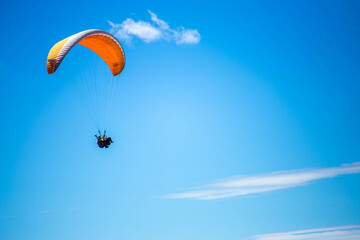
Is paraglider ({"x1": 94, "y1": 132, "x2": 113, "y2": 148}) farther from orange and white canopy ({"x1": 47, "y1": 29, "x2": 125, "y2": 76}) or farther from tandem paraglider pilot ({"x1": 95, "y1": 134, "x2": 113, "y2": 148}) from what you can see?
orange and white canopy ({"x1": 47, "y1": 29, "x2": 125, "y2": 76})

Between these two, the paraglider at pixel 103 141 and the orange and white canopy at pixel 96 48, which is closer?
the orange and white canopy at pixel 96 48

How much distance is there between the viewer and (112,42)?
1325 inches

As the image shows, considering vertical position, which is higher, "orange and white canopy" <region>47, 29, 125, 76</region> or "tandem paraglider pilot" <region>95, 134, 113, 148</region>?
"orange and white canopy" <region>47, 29, 125, 76</region>

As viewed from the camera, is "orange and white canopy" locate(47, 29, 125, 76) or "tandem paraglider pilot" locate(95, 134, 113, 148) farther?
"tandem paraglider pilot" locate(95, 134, 113, 148)

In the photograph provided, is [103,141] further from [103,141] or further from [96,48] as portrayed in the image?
[96,48]

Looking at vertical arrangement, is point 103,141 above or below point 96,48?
below

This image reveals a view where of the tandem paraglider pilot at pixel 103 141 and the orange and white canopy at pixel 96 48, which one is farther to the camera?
the tandem paraglider pilot at pixel 103 141

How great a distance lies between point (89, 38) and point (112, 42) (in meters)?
2.10

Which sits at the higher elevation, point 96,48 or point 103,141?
point 96,48

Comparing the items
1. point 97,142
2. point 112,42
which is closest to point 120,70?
point 112,42

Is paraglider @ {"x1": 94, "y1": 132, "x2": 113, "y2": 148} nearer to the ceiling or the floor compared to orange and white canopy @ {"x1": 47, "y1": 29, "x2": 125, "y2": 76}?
nearer to the floor

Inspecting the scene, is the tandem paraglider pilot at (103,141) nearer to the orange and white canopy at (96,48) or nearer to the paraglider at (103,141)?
the paraglider at (103,141)

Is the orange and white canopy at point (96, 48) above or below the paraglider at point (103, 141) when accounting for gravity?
above

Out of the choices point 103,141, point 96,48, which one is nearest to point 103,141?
point 103,141
